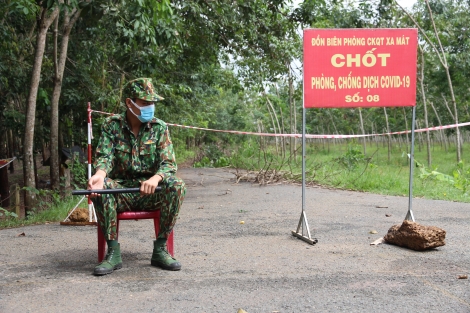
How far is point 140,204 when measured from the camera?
4254mm

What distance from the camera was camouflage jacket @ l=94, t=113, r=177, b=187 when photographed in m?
4.27

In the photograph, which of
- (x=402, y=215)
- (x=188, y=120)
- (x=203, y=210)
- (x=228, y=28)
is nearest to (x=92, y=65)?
(x=228, y=28)

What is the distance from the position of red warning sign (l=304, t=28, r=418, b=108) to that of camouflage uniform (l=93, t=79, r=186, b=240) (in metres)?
1.86

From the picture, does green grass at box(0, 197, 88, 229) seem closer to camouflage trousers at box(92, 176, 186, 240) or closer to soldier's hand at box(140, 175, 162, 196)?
camouflage trousers at box(92, 176, 186, 240)

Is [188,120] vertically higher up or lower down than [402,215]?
higher up

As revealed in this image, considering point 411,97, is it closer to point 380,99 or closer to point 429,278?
point 380,99

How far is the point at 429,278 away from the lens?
3.92m

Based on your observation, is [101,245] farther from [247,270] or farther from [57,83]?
[57,83]

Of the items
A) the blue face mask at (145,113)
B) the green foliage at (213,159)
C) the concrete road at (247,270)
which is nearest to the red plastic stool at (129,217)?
the concrete road at (247,270)

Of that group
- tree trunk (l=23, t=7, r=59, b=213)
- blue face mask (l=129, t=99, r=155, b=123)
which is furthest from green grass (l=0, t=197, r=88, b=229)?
blue face mask (l=129, t=99, r=155, b=123)

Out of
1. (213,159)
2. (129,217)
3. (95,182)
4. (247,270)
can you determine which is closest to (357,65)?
(247,270)

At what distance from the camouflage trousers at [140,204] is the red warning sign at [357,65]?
78.9 inches

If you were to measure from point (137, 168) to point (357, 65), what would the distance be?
8.42 ft

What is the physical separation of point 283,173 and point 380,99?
7.04m
